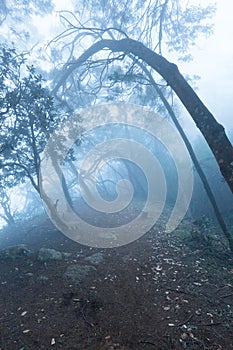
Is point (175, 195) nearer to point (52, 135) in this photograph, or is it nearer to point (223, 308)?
point (52, 135)

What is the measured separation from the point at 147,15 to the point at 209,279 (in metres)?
9.85

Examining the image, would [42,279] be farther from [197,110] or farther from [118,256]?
[197,110]

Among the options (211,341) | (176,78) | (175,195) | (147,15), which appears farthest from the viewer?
(175,195)

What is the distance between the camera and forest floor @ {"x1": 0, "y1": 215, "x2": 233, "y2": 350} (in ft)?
11.5

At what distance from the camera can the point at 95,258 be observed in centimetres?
638

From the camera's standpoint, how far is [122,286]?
4.98m

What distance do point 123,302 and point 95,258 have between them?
6.94 ft

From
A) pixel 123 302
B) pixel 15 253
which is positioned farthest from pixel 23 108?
pixel 123 302

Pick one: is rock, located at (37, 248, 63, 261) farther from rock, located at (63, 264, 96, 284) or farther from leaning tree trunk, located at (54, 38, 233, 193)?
leaning tree trunk, located at (54, 38, 233, 193)

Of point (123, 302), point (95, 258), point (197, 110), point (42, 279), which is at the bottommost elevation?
point (123, 302)

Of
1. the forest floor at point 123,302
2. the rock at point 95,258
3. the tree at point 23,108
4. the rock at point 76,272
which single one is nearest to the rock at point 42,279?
the forest floor at point 123,302

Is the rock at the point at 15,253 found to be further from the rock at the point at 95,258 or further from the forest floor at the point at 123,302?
the rock at the point at 95,258

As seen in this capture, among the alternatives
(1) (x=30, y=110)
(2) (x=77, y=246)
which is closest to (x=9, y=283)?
(2) (x=77, y=246)

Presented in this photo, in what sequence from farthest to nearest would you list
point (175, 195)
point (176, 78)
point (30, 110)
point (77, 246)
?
point (175, 195)
point (30, 110)
point (77, 246)
point (176, 78)
